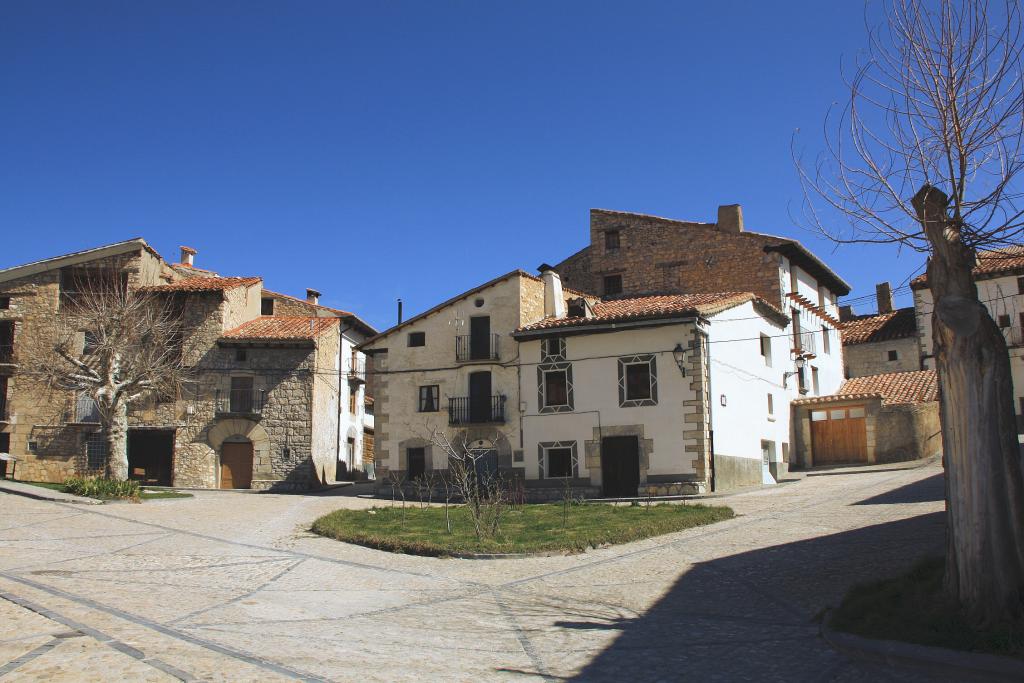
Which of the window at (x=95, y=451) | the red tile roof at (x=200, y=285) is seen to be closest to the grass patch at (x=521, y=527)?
the red tile roof at (x=200, y=285)

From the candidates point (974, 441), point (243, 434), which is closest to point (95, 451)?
point (243, 434)

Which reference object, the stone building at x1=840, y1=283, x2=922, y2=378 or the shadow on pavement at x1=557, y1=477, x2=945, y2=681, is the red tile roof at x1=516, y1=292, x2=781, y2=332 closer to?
the shadow on pavement at x1=557, y1=477, x2=945, y2=681

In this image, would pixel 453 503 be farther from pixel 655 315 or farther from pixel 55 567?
pixel 55 567

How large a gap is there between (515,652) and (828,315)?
3097 cm

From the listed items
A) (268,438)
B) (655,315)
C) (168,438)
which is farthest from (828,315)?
(168,438)

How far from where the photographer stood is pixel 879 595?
25.7ft

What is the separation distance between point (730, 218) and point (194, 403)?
70.3ft

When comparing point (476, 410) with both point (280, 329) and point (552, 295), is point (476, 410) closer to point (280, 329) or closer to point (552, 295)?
point (552, 295)

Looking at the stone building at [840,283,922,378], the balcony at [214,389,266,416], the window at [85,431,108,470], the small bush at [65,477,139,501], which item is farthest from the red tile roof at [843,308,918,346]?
the window at [85,431,108,470]

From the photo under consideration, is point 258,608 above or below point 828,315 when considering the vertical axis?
below

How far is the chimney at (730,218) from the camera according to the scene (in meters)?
32.6

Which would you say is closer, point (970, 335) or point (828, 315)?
point (970, 335)

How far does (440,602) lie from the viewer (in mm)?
10141

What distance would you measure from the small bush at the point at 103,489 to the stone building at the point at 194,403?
770 centimetres
